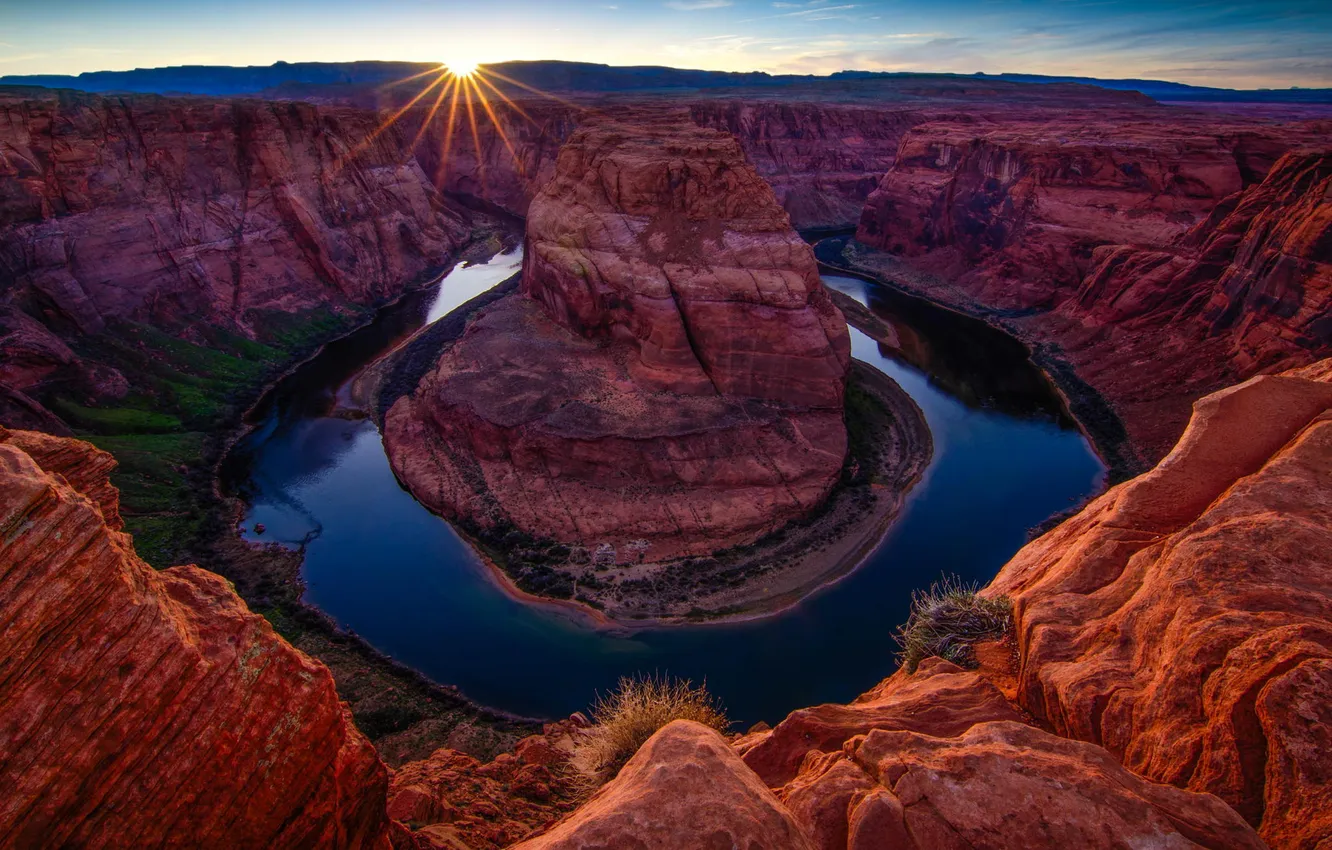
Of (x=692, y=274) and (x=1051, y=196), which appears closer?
(x=692, y=274)

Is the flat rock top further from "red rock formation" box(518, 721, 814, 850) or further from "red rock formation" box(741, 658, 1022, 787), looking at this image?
"red rock formation" box(518, 721, 814, 850)

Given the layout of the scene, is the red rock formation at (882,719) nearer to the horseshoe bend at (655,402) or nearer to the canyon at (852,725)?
the canyon at (852,725)

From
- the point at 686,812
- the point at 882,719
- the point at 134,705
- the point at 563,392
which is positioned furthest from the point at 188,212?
the point at 882,719

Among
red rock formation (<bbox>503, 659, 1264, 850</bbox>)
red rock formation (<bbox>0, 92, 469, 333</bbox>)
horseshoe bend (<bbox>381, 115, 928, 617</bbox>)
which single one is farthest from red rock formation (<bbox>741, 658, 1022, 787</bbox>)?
red rock formation (<bbox>0, 92, 469, 333</bbox>)

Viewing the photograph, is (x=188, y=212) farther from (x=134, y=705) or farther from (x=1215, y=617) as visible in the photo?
(x=1215, y=617)

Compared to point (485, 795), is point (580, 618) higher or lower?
lower

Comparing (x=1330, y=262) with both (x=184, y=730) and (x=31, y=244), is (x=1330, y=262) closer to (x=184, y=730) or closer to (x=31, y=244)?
(x=184, y=730)
